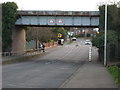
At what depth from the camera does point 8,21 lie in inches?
1778

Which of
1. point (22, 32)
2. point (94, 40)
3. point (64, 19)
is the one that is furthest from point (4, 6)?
point (94, 40)

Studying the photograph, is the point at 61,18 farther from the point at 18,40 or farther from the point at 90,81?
Answer: the point at 90,81

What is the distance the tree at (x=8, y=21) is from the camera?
45.0 meters

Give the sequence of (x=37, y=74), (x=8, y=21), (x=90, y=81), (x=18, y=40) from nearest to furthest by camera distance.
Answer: (x=90, y=81) < (x=37, y=74) < (x=8, y=21) < (x=18, y=40)

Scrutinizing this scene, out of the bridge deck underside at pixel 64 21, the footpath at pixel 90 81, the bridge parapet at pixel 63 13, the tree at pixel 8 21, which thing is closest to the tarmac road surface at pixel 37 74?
the footpath at pixel 90 81

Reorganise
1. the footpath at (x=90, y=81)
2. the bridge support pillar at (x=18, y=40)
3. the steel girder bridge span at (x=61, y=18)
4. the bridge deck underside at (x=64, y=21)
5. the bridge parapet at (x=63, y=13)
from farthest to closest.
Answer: the bridge support pillar at (x=18, y=40), the bridge deck underside at (x=64, y=21), the steel girder bridge span at (x=61, y=18), the bridge parapet at (x=63, y=13), the footpath at (x=90, y=81)

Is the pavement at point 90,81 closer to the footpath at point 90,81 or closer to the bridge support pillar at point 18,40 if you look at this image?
the footpath at point 90,81

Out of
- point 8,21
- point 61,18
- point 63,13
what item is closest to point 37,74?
point 63,13

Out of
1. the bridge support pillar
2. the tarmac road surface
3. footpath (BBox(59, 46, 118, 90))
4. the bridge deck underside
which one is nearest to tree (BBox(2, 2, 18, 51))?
the bridge support pillar

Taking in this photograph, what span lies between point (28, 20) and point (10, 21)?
105 inches

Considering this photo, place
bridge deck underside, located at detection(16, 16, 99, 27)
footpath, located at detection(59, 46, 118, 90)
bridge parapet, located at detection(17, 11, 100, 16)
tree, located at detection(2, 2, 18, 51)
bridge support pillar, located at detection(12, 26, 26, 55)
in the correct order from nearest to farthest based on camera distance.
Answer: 1. footpath, located at detection(59, 46, 118, 90)
2. bridge parapet, located at detection(17, 11, 100, 16)
3. bridge deck underside, located at detection(16, 16, 99, 27)
4. tree, located at detection(2, 2, 18, 51)
5. bridge support pillar, located at detection(12, 26, 26, 55)

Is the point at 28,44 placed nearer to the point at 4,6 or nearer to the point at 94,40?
the point at 4,6

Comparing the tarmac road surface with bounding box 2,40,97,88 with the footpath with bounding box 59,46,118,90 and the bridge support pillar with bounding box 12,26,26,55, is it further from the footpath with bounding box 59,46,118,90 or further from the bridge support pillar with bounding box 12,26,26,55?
the bridge support pillar with bounding box 12,26,26,55

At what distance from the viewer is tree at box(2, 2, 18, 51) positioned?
45.0m
